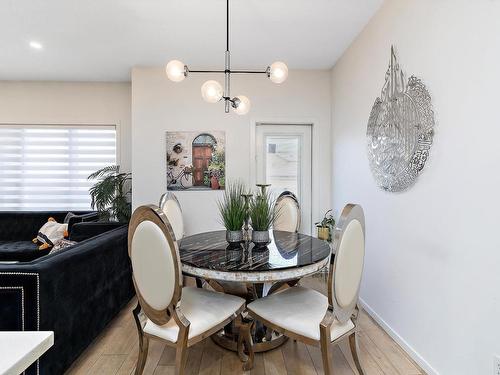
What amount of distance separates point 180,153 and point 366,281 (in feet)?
8.68

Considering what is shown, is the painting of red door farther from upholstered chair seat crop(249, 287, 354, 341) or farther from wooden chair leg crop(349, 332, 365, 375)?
wooden chair leg crop(349, 332, 365, 375)

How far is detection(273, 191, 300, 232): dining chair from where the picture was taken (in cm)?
293

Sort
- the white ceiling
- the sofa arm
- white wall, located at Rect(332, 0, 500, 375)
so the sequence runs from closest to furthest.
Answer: white wall, located at Rect(332, 0, 500, 375), the white ceiling, the sofa arm

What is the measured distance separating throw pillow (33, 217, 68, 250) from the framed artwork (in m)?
1.34

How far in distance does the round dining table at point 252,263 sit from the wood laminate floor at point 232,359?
0.11m

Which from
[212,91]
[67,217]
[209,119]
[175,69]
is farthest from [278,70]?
[67,217]

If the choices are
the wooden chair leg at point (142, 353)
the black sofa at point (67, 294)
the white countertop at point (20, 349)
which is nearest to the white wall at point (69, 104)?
the black sofa at point (67, 294)

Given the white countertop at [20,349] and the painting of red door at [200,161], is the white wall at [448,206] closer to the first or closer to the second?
the white countertop at [20,349]

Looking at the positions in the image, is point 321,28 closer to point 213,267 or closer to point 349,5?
point 349,5

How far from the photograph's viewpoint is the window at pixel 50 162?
→ 415 centimetres

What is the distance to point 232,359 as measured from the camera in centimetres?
192

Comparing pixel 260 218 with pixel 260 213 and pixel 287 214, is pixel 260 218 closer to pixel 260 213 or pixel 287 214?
pixel 260 213

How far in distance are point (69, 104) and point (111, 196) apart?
62.7 inches

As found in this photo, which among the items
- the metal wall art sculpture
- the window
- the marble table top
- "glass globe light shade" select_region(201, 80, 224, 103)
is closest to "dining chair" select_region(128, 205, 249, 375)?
the marble table top
